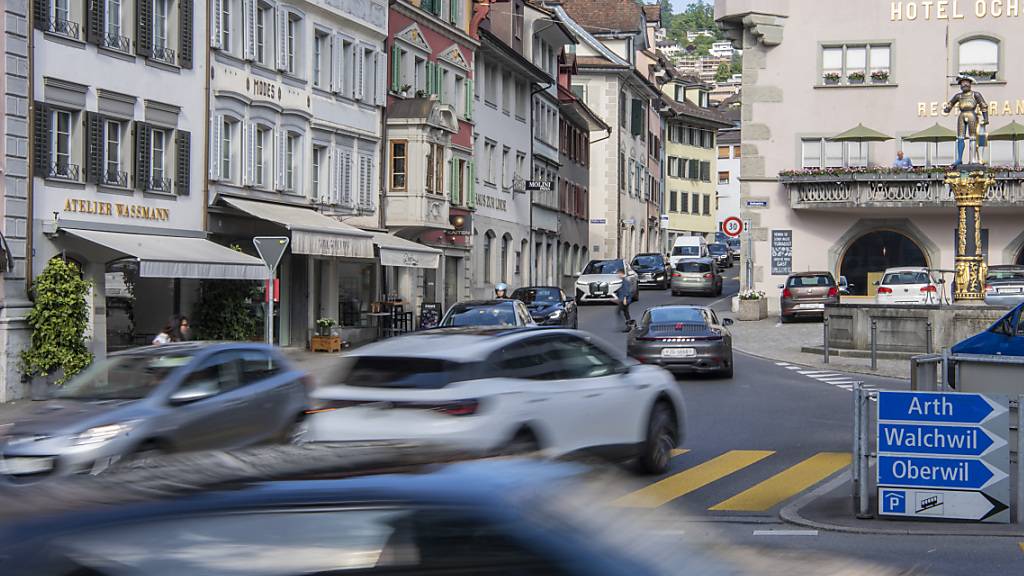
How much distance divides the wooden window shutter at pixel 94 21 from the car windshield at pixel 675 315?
11.7 metres

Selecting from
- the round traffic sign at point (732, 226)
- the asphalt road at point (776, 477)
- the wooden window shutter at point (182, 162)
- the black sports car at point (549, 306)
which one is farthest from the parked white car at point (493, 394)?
the round traffic sign at point (732, 226)

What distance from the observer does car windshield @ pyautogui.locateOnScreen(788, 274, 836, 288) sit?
42031 millimetres

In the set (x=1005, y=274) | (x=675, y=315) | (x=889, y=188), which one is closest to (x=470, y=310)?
(x=675, y=315)

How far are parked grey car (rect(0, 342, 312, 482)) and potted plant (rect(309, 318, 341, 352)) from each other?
62.6ft

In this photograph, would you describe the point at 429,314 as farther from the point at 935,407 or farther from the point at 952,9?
the point at 935,407

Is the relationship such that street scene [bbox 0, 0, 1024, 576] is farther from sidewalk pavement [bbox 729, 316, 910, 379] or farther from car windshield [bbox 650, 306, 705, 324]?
sidewalk pavement [bbox 729, 316, 910, 379]

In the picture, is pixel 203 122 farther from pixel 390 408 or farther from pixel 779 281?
pixel 779 281

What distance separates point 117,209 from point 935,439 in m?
19.0

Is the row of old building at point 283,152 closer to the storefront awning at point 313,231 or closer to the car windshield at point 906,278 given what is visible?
the storefront awning at point 313,231

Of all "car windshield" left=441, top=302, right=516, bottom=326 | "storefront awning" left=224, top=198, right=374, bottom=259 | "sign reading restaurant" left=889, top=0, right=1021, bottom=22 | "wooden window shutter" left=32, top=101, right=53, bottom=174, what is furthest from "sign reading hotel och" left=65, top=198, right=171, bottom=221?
"sign reading restaurant" left=889, top=0, right=1021, bottom=22

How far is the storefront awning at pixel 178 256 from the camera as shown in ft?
79.6

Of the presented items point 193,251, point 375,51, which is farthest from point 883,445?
point 375,51

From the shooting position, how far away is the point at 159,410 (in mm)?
12523

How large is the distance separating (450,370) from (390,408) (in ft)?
1.90
